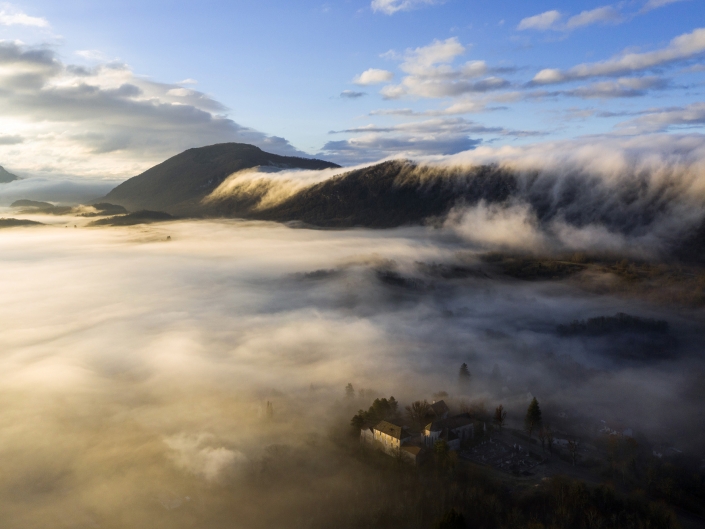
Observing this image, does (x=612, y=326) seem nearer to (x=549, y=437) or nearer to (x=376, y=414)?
(x=549, y=437)

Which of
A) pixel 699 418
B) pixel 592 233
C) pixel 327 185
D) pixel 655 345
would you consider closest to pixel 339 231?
pixel 327 185

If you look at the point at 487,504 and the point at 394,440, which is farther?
the point at 394,440

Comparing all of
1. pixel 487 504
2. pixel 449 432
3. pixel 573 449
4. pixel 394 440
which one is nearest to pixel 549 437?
pixel 573 449

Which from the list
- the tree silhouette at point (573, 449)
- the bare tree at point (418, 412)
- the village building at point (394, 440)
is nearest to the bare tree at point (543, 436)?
the tree silhouette at point (573, 449)

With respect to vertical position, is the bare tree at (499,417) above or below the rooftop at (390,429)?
below

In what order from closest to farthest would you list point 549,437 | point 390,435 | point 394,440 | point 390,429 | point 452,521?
point 452,521, point 394,440, point 390,435, point 390,429, point 549,437

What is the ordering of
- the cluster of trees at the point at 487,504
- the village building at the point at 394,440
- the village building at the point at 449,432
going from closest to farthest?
1. the cluster of trees at the point at 487,504
2. the village building at the point at 394,440
3. the village building at the point at 449,432

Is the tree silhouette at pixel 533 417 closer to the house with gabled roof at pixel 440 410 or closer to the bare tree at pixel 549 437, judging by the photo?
the bare tree at pixel 549 437

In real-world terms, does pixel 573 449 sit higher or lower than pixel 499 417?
lower

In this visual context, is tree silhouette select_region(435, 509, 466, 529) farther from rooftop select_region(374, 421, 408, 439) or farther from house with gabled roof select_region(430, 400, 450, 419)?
house with gabled roof select_region(430, 400, 450, 419)
